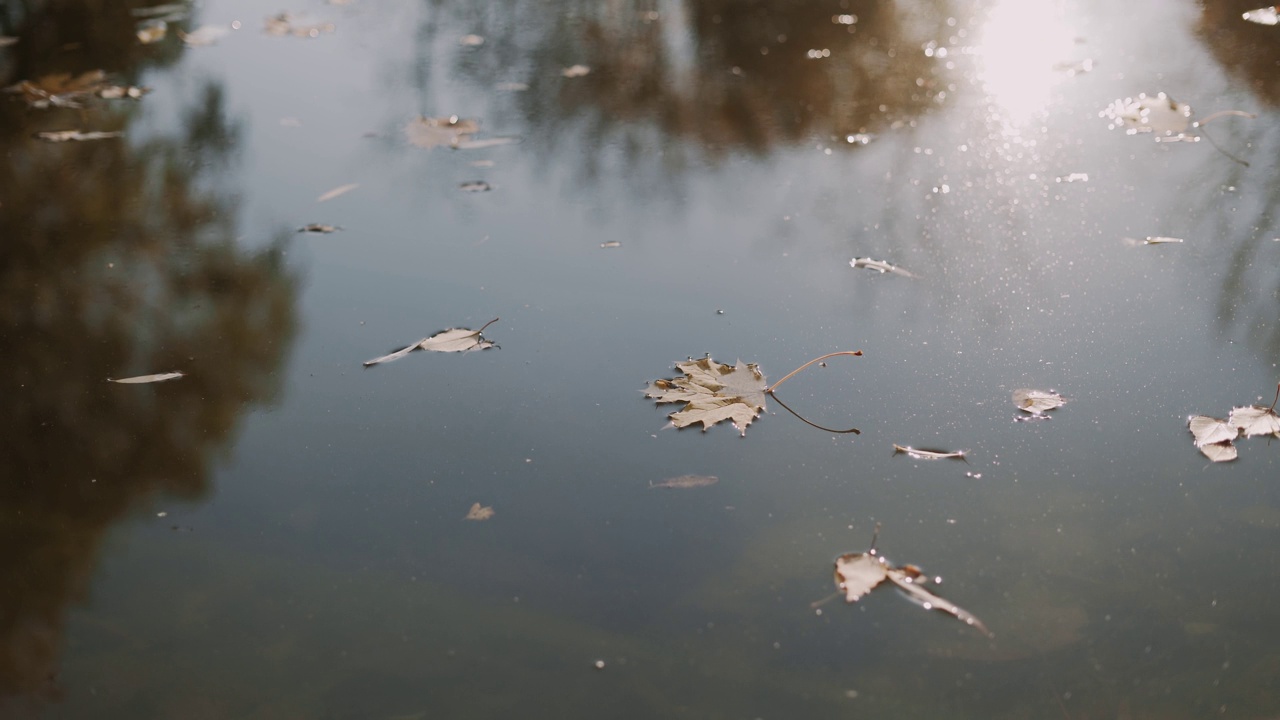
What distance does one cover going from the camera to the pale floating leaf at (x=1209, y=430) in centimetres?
202

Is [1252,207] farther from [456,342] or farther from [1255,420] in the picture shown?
[456,342]

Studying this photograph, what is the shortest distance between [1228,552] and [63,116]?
4066 mm

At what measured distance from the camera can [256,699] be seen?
155 cm

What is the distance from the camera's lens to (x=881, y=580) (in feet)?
5.62

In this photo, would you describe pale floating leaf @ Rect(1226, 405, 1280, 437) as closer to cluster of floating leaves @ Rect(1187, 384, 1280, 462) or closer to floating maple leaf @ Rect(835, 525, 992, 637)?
cluster of floating leaves @ Rect(1187, 384, 1280, 462)

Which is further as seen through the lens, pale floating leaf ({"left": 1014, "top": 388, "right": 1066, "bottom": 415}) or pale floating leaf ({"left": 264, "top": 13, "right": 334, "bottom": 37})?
pale floating leaf ({"left": 264, "top": 13, "right": 334, "bottom": 37})

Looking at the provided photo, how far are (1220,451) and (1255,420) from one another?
0.14 meters

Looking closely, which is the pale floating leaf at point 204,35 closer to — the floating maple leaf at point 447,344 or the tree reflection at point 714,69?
the tree reflection at point 714,69

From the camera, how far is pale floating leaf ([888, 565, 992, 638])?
163 cm

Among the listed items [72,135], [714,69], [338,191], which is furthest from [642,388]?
[72,135]

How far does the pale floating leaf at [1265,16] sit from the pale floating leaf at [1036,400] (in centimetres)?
298

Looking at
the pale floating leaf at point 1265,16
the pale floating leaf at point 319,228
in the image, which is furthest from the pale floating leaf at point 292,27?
the pale floating leaf at point 1265,16

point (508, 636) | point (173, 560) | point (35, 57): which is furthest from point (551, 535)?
point (35, 57)

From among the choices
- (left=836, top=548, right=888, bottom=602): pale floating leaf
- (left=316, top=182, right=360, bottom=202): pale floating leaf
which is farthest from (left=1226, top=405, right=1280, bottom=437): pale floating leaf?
(left=316, top=182, right=360, bottom=202): pale floating leaf
